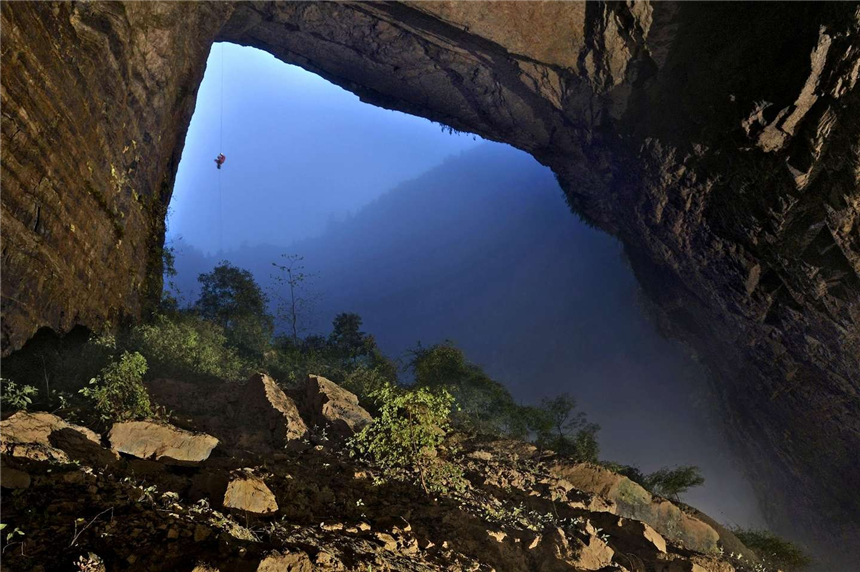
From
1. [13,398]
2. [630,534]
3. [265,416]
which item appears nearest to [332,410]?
[265,416]

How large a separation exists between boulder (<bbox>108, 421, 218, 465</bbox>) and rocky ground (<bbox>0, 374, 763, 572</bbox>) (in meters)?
0.02

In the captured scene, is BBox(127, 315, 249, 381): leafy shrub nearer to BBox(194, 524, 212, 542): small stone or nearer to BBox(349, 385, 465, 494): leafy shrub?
BBox(349, 385, 465, 494): leafy shrub

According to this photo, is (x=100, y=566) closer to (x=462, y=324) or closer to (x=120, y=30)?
(x=120, y=30)

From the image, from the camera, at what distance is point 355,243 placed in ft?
617

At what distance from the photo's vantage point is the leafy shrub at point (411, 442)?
8.45m

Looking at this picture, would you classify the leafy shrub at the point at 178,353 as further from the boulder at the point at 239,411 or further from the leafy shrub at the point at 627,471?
the leafy shrub at the point at 627,471

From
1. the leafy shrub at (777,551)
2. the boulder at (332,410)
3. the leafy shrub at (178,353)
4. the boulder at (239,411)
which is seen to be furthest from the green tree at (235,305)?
the leafy shrub at (777,551)

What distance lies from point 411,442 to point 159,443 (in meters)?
4.47

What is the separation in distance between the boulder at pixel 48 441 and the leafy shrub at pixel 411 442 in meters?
4.29

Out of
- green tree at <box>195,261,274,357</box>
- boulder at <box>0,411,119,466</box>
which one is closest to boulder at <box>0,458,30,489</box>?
boulder at <box>0,411,119,466</box>

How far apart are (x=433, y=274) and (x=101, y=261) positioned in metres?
121

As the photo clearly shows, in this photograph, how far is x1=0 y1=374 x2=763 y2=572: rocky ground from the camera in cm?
429

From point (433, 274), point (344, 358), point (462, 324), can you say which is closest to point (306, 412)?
point (344, 358)

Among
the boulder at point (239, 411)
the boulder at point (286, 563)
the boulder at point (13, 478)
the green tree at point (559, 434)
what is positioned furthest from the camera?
the green tree at point (559, 434)
